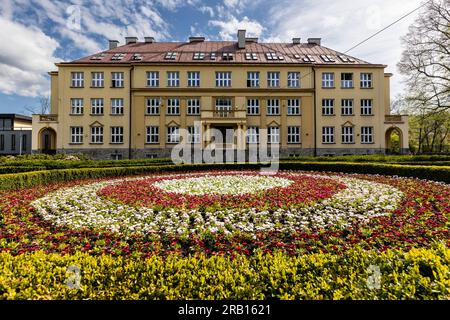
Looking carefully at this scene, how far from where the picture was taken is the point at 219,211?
7.43 m

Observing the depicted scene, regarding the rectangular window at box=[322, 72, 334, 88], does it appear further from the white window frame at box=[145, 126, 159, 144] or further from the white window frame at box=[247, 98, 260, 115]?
the white window frame at box=[145, 126, 159, 144]

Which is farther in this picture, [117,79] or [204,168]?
[117,79]

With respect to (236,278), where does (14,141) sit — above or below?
above

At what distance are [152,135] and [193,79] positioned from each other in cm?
873

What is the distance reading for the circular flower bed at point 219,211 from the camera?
610 cm

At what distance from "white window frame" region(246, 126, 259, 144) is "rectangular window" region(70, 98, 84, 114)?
20.9m

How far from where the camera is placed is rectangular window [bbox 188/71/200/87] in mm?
31562

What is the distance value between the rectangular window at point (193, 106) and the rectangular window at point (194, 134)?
1908 mm

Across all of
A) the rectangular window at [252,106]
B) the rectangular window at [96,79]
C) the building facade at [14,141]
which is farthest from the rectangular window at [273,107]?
the building facade at [14,141]

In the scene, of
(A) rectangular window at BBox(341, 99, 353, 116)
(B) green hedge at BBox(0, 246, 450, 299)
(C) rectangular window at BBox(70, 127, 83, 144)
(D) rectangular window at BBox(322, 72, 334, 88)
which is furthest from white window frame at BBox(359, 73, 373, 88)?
(C) rectangular window at BBox(70, 127, 83, 144)

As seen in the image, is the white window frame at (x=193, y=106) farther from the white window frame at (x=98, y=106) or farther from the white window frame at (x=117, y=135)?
the white window frame at (x=98, y=106)

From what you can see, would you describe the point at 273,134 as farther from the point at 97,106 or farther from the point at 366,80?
the point at 97,106

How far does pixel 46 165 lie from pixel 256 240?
18.0m

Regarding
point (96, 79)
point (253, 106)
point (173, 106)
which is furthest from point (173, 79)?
point (253, 106)
